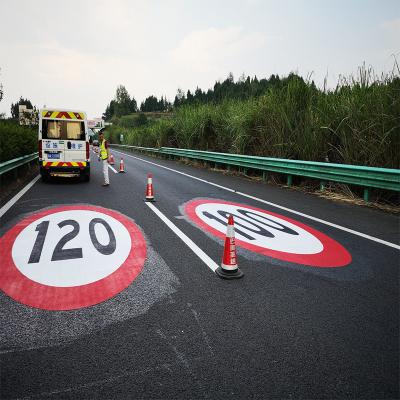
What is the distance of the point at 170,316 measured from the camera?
11.3 ft

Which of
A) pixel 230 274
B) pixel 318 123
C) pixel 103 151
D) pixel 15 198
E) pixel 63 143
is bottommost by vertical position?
pixel 15 198

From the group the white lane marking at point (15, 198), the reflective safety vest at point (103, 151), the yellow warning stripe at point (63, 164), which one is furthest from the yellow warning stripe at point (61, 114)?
the white lane marking at point (15, 198)

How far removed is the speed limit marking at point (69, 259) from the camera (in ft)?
12.9

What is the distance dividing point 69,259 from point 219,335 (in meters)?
2.75

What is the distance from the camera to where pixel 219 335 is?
3.11m

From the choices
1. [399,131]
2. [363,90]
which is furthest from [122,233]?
[363,90]

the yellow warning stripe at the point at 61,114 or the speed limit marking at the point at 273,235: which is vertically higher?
the yellow warning stripe at the point at 61,114

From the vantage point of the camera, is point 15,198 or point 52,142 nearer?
point 15,198

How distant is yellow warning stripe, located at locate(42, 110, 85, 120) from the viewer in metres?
12.9

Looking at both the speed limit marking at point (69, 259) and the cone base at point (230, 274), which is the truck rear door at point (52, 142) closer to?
the speed limit marking at point (69, 259)

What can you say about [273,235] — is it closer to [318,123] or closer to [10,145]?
[318,123]

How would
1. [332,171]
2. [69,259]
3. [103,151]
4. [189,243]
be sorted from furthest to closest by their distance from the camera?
1. [103,151]
2. [332,171]
3. [189,243]
4. [69,259]

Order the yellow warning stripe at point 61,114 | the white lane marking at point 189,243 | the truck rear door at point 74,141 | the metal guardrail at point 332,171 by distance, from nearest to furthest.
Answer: the white lane marking at point 189,243, the metal guardrail at point 332,171, the yellow warning stripe at point 61,114, the truck rear door at point 74,141

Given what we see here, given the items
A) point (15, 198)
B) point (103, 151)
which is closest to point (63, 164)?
point (103, 151)
